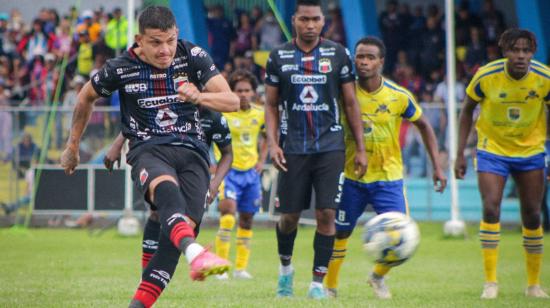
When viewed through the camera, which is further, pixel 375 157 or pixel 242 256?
pixel 242 256

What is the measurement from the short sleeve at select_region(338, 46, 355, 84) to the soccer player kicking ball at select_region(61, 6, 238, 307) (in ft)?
7.66

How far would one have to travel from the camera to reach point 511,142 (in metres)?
10.1

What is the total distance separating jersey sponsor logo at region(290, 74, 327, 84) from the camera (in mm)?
9492

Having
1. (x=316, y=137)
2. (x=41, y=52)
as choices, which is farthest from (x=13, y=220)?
(x=316, y=137)

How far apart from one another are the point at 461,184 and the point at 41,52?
11.2 metres

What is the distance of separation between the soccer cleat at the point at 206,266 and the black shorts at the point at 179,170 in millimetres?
767

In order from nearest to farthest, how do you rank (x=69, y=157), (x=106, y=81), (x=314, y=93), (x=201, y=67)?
(x=106, y=81) < (x=201, y=67) < (x=69, y=157) < (x=314, y=93)

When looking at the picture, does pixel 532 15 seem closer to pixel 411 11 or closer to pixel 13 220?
pixel 411 11

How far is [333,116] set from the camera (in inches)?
376

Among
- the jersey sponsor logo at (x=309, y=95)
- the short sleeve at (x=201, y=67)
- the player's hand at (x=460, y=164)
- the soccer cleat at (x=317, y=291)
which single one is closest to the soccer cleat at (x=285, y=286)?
the soccer cleat at (x=317, y=291)

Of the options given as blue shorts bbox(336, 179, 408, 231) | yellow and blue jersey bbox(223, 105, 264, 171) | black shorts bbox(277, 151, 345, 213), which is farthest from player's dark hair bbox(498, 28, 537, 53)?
yellow and blue jersey bbox(223, 105, 264, 171)

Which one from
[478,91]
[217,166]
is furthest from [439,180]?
[217,166]

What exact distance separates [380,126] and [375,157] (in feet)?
0.98

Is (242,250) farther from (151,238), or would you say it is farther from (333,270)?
(151,238)
